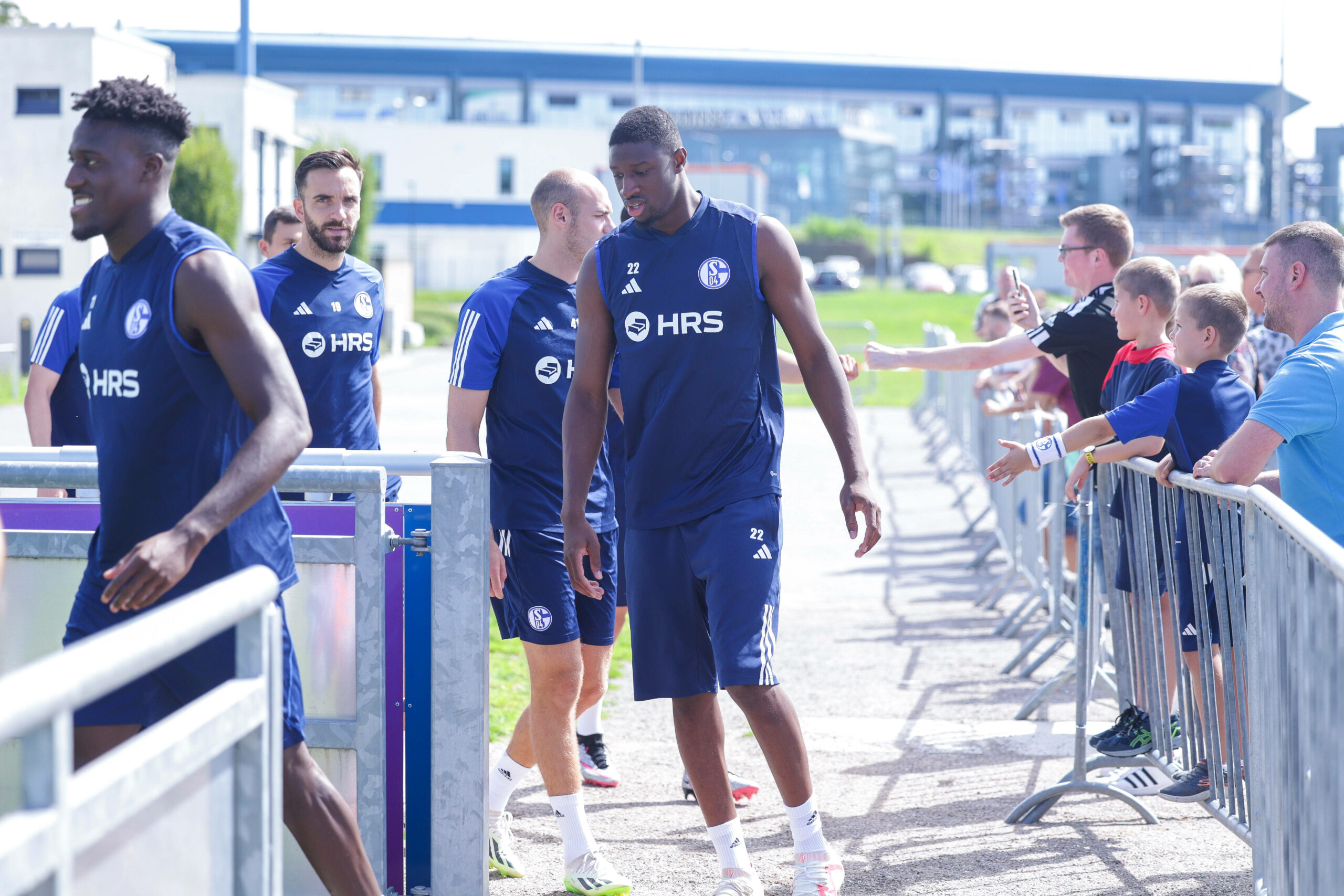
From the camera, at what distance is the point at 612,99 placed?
97.1 metres

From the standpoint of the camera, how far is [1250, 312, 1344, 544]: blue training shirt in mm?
3893

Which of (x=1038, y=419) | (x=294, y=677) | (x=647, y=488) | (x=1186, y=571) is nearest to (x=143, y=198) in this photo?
(x=294, y=677)

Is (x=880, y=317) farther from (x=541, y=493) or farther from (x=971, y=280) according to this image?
(x=541, y=493)

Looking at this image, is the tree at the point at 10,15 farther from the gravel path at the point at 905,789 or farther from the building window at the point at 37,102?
the gravel path at the point at 905,789

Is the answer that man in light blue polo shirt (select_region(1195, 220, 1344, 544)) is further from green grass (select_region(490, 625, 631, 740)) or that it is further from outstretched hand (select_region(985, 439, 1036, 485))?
green grass (select_region(490, 625, 631, 740))

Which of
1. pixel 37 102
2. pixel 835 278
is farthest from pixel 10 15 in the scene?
pixel 835 278

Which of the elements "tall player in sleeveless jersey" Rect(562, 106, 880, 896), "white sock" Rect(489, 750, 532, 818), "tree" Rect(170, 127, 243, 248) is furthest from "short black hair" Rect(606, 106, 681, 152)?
"tree" Rect(170, 127, 243, 248)

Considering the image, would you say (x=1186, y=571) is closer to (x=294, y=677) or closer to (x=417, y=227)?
(x=294, y=677)

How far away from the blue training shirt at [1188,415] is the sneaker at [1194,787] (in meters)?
1.05

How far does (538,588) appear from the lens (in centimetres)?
435

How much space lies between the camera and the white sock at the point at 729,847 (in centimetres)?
399

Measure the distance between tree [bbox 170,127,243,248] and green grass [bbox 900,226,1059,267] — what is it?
68389 millimetres

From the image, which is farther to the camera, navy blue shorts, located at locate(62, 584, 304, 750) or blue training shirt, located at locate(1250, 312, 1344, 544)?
blue training shirt, located at locate(1250, 312, 1344, 544)

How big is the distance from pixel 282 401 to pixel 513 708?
405cm
